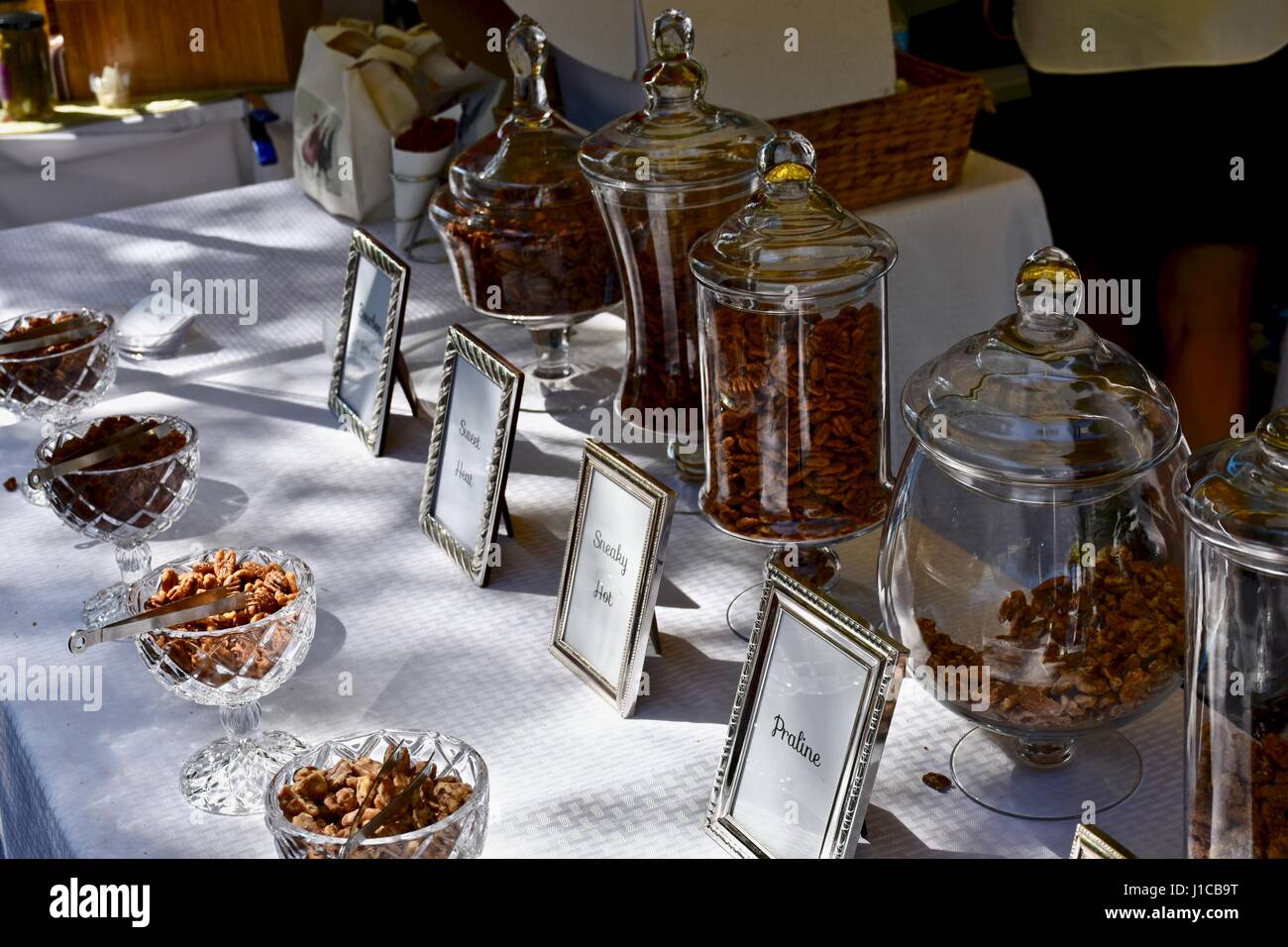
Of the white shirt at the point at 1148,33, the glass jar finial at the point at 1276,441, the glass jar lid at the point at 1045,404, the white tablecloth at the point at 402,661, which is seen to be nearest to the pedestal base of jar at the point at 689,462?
the white tablecloth at the point at 402,661

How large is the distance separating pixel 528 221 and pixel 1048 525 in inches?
30.1

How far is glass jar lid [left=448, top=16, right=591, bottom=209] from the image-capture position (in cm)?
142

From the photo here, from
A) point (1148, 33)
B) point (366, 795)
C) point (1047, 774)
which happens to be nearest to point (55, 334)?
point (366, 795)

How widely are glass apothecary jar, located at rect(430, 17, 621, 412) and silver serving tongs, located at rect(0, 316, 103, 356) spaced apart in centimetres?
37

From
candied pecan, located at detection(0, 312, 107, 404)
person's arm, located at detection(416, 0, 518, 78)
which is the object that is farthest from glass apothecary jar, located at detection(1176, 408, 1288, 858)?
person's arm, located at detection(416, 0, 518, 78)

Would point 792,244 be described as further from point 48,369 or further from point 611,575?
point 48,369

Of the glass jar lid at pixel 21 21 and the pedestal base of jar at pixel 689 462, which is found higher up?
the glass jar lid at pixel 21 21

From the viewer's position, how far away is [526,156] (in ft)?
4.72

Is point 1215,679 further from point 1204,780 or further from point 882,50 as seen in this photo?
point 882,50

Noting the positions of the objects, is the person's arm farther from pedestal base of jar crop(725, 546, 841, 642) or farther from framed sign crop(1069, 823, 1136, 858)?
framed sign crop(1069, 823, 1136, 858)

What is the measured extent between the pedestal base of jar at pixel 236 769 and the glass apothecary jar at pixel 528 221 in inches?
23.7

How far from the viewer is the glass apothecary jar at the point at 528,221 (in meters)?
1.42

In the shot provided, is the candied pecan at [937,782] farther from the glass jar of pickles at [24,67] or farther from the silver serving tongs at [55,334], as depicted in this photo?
the glass jar of pickles at [24,67]
